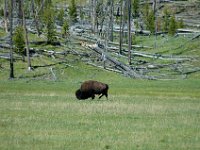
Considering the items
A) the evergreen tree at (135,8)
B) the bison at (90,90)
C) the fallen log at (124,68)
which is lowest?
the fallen log at (124,68)

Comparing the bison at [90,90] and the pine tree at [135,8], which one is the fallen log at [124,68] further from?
the pine tree at [135,8]

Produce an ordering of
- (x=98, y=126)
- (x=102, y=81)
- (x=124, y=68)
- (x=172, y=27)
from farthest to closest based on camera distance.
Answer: (x=172, y=27)
(x=124, y=68)
(x=102, y=81)
(x=98, y=126)

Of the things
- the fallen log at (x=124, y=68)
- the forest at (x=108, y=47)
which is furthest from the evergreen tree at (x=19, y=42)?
the fallen log at (x=124, y=68)

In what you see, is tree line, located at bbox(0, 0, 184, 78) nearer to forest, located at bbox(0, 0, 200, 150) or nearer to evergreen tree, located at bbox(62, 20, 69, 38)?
evergreen tree, located at bbox(62, 20, 69, 38)

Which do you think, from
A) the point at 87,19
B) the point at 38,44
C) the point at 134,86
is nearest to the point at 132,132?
the point at 134,86

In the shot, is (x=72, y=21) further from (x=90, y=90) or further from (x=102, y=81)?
(x=90, y=90)

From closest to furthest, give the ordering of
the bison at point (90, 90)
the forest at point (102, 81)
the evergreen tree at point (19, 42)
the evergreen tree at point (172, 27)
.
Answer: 1. the forest at point (102, 81)
2. the bison at point (90, 90)
3. the evergreen tree at point (19, 42)
4. the evergreen tree at point (172, 27)

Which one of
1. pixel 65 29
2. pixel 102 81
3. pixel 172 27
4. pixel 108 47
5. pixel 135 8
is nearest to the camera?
pixel 102 81

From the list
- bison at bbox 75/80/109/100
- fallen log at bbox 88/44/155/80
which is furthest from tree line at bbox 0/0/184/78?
bison at bbox 75/80/109/100

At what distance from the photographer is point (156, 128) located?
18906 millimetres

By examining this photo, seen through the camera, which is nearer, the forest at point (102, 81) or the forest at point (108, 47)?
the forest at point (102, 81)

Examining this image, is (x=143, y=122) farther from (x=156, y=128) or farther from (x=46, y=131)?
(x=46, y=131)

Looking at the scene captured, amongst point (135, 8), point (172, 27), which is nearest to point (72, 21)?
point (135, 8)

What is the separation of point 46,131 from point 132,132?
2823mm
